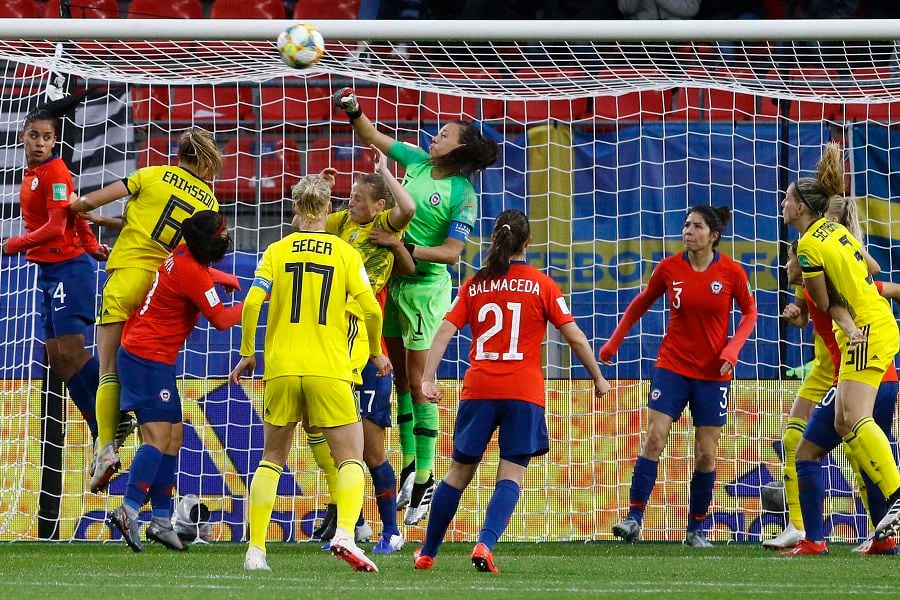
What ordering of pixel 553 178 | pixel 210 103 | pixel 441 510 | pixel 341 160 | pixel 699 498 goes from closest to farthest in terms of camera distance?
pixel 441 510
pixel 699 498
pixel 553 178
pixel 341 160
pixel 210 103

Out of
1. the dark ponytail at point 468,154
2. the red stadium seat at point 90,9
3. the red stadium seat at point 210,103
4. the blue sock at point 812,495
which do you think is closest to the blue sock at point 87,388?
the dark ponytail at point 468,154

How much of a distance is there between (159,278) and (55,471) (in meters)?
2.33

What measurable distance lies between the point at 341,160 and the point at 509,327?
482 centimetres

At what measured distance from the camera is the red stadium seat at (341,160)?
395 inches

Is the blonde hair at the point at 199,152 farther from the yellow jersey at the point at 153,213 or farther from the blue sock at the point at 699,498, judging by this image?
the blue sock at the point at 699,498

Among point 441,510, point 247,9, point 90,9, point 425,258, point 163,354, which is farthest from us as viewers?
point 247,9

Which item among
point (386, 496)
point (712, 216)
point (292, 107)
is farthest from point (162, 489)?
point (292, 107)

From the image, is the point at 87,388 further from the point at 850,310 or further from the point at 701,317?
the point at 850,310

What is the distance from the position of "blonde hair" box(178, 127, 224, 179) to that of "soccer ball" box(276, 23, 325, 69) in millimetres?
859

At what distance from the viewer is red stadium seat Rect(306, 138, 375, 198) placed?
10.0 meters

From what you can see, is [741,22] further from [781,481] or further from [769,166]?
[781,481]

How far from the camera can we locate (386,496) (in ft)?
23.4

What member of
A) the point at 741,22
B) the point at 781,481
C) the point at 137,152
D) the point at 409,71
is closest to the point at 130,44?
the point at 137,152

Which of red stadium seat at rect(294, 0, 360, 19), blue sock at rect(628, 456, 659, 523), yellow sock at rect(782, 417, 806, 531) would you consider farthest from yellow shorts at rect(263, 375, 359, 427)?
red stadium seat at rect(294, 0, 360, 19)
